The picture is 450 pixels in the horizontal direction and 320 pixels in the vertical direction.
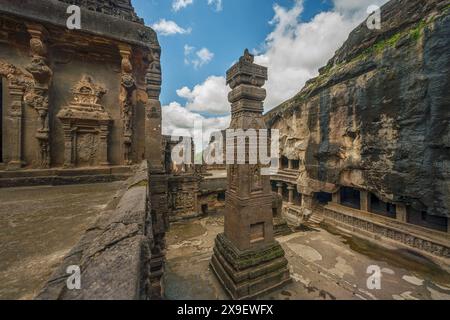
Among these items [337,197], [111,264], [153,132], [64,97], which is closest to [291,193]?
[337,197]

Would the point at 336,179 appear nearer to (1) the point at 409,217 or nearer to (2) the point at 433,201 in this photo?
(1) the point at 409,217

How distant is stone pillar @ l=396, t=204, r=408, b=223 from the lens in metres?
10.2

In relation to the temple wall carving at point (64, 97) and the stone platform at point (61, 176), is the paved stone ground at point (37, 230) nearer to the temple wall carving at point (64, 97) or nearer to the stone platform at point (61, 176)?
the stone platform at point (61, 176)

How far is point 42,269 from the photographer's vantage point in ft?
5.24

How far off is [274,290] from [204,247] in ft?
11.3

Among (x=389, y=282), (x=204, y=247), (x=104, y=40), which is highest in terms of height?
(x=104, y=40)

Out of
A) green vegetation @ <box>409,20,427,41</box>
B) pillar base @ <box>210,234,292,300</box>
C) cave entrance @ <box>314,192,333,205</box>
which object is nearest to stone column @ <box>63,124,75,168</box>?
pillar base @ <box>210,234,292,300</box>

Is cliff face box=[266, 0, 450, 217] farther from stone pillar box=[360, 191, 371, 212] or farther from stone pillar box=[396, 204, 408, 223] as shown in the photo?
stone pillar box=[360, 191, 371, 212]

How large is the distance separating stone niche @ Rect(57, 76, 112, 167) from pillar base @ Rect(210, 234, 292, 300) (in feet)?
15.5

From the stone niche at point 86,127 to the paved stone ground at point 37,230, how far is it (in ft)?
5.06

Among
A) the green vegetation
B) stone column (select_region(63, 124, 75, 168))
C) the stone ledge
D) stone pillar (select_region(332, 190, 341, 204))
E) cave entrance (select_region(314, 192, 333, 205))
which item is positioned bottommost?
the stone ledge

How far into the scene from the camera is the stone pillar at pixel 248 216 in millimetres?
4789

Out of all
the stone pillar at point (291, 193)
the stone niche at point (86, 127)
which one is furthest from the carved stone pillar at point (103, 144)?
the stone pillar at point (291, 193)
